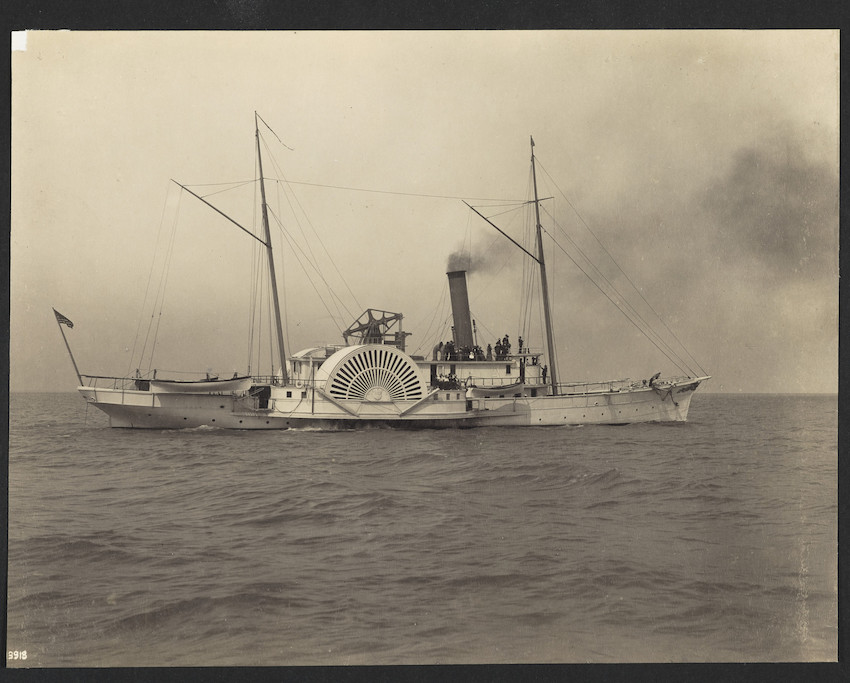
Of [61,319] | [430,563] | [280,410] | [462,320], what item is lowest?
[430,563]

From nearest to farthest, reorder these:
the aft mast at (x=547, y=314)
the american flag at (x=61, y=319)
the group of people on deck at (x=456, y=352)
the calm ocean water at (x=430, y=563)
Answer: the calm ocean water at (x=430, y=563) < the american flag at (x=61, y=319) < the aft mast at (x=547, y=314) < the group of people on deck at (x=456, y=352)

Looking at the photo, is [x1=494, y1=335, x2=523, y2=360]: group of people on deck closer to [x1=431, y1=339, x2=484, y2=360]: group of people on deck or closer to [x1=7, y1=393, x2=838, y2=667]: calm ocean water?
[x1=431, y1=339, x2=484, y2=360]: group of people on deck

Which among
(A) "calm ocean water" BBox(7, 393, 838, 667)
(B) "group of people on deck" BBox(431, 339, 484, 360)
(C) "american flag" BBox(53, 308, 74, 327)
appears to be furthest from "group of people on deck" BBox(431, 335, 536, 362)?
(C) "american flag" BBox(53, 308, 74, 327)

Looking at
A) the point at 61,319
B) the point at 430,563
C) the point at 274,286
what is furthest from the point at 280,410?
the point at 430,563

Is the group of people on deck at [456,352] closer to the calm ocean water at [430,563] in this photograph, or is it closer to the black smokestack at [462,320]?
the black smokestack at [462,320]

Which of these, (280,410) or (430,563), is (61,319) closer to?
(430,563)

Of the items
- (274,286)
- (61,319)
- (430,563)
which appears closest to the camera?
(430,563)

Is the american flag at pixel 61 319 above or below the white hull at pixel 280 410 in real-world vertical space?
above

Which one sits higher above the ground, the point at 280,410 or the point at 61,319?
the point at 61,319

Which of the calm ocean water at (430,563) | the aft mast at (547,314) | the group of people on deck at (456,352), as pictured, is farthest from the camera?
the group of people on deck at (456,352)

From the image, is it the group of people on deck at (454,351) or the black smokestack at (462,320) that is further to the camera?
the group of people on deck at (454,351)

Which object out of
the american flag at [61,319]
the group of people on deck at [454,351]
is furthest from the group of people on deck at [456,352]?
the american flag at [61,319]
